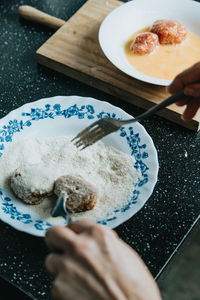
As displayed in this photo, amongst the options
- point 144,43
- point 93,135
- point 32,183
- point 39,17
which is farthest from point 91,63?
point 32,183

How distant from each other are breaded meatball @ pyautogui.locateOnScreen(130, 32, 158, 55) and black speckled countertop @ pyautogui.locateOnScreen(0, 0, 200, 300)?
18 centimetres

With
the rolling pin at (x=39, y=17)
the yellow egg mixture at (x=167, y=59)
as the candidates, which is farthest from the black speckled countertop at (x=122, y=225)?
the yellow egg mixture at (x=167, y=59)

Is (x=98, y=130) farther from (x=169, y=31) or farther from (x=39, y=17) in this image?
(x=39, y=17)

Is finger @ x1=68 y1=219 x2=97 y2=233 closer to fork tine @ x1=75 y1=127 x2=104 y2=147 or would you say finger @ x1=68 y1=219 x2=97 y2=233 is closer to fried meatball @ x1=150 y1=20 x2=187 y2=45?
fork tine @ x1=75 y1=127 x2=104 y2=147

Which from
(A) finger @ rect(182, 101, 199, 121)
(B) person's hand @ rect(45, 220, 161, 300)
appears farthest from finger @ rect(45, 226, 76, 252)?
(A) finger @ rect(182, 101, 199, 121)

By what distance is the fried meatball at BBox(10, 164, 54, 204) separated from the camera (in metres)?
0.85

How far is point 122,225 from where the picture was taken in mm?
897

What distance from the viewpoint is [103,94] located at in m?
1.18

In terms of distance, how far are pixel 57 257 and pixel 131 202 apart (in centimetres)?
28

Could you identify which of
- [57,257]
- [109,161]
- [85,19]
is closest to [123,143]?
[109,161]

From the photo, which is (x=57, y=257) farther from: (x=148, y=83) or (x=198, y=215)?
(x=148, y=83)

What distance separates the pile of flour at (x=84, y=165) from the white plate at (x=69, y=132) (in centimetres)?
2

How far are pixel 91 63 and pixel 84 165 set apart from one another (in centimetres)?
40

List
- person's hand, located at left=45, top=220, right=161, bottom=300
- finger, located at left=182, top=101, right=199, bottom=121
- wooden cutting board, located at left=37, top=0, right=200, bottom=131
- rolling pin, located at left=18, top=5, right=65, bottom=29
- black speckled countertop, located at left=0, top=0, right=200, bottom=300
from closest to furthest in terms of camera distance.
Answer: person's hand, located at left=45, top=220, right=161, bottom=300
black speckled countertop, located at left=0, top=0, right=200, bottom=300
finger, located at left=182, top=101, right=199, bottom=121
wooden cutting board, located at left=37, top=0, right=200, bottom=131
rolling pin, located at left=18, top=5, right=65, bottom=29
